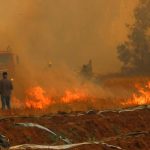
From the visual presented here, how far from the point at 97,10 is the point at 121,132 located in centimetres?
6352

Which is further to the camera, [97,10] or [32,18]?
[97,10]

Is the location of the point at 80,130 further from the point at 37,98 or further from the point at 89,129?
the point at 37,98

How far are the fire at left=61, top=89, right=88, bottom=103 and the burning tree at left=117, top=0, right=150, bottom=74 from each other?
3104 centimetres

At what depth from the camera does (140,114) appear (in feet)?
57.7

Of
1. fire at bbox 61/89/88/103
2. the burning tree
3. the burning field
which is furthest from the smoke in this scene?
the burning field

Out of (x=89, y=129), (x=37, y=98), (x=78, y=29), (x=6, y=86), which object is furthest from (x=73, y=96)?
(x=78, y=29)

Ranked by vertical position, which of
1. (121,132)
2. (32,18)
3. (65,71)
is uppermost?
(32,18)

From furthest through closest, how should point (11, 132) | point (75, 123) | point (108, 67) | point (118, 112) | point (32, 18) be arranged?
point (108, 67), point (32, 18), point (118, 112), point (75, 123), point (11, 132)

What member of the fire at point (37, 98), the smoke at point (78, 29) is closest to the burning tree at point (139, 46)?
the smoke at point (78, 29)

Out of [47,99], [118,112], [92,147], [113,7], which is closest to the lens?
[92,147]

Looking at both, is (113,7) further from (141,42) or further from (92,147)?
(92,147)

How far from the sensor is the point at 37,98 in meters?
26.9

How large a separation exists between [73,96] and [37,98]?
9.34 ft

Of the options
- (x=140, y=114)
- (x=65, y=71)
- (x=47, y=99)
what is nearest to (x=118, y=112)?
(x=140, y=114)
